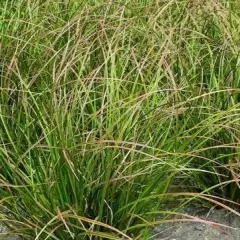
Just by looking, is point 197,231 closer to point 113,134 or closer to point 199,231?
point 199,231

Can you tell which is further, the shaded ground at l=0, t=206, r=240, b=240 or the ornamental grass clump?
the shaded ground at l=0, t=206, r=240, b=240

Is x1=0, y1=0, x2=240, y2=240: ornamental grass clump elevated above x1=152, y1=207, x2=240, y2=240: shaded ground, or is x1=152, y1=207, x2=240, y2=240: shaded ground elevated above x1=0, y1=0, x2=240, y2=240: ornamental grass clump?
x1=0, y1=0, x2=240, y2=240: ornamental grass clump

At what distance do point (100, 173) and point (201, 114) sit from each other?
0.53 metres

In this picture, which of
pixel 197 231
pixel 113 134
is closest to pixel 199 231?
pixel 197 231

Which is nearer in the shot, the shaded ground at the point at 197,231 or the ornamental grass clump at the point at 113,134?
the ornamental grass clump at the point at 113,134

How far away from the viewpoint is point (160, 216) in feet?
7.79

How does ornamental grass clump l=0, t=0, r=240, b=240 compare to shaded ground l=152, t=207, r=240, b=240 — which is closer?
ornamental grass clump l=0, t=0, r=240, b=240

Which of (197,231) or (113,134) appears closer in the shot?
(113,134)

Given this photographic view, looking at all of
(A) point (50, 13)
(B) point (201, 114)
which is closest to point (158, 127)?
(B) point (201, 114)

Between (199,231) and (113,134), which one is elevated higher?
(113,134)

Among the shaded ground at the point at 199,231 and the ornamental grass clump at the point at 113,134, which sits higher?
the ornamental grass clump at the point at 113,134

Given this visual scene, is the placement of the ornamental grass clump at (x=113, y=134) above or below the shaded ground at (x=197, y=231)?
above

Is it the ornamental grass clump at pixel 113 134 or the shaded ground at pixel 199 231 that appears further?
the shaded ground at pixel 199 231

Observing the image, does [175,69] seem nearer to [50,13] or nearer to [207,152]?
[207,152]
